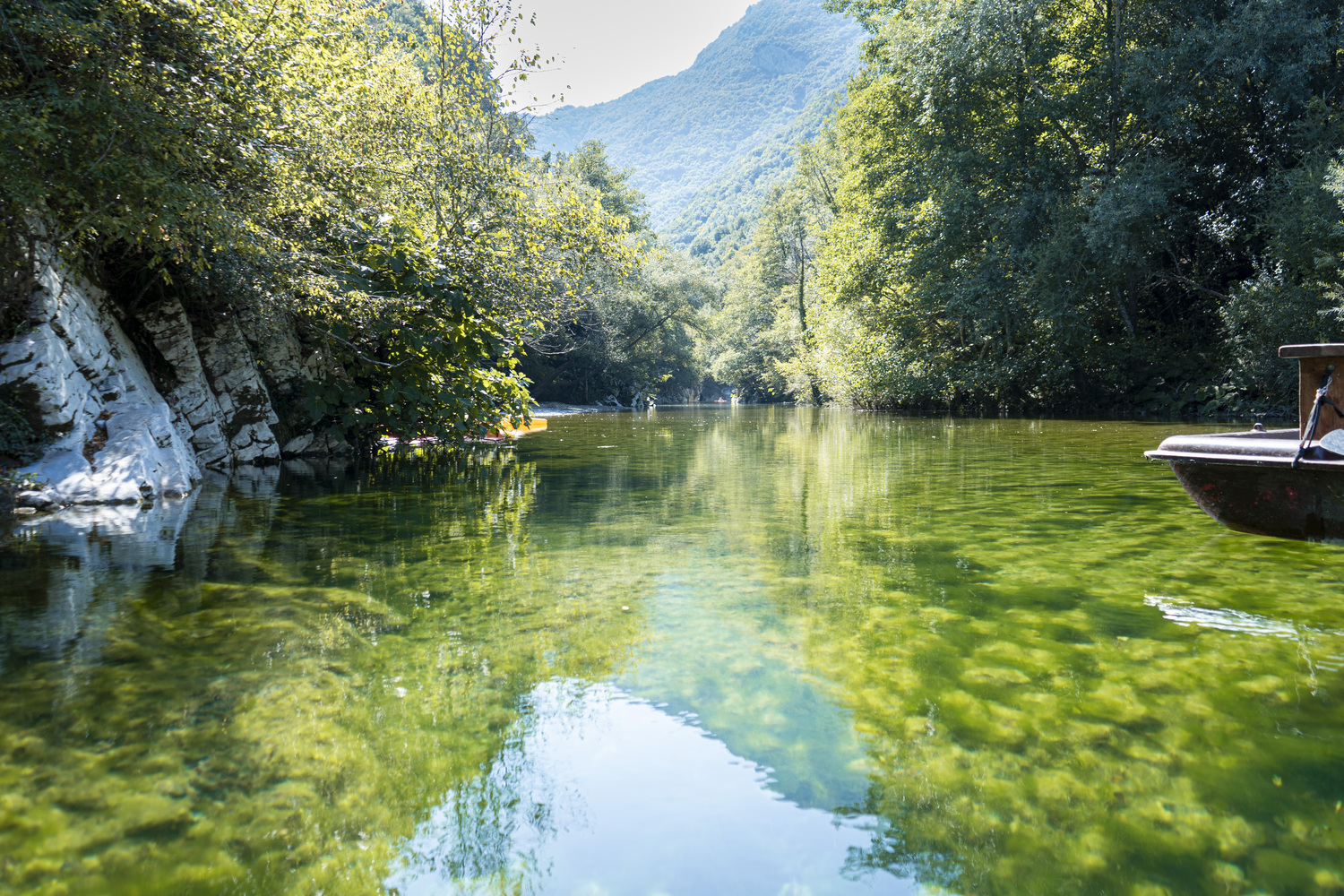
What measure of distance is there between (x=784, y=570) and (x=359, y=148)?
825 cm

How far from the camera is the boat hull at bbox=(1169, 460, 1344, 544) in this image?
A: 15.5 feet

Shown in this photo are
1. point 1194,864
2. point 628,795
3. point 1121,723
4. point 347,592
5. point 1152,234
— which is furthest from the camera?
point 1152,234

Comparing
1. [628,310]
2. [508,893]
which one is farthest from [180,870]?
[628,310]

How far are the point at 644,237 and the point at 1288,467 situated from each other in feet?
68.8

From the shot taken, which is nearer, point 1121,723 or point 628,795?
point 628,795

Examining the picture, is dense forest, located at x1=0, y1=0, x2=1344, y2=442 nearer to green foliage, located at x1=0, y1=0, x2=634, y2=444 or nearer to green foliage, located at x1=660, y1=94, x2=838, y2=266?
green foliage, located at x1=0, y1=0, x2=634, y2=444

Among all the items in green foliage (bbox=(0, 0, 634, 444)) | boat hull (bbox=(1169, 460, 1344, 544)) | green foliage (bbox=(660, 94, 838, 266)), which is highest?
green foliage (bbox=(660, 94, 838, 266))

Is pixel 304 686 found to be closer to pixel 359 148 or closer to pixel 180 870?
pixel 180 870

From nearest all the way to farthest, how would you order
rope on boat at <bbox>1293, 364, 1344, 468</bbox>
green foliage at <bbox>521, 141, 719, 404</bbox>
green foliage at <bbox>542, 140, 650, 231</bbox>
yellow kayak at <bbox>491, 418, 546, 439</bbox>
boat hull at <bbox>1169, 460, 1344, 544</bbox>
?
rope on boat at <bbox>1293, 364, 1344, 468</bbox>, boat hull at <bbox>1169, 460, 1344, 544</bbox>, yellow kayak at <bbox>491, 418, 546, 439</bbox>, green foliage at <bbox>521, 141, 719, 404</bbox>, green foliage at <bbox>542, 140, 650, 231</bbox>

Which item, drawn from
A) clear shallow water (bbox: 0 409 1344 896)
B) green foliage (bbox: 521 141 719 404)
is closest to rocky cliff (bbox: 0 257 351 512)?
clear shallow water (bbox: 0 409 1344 896)

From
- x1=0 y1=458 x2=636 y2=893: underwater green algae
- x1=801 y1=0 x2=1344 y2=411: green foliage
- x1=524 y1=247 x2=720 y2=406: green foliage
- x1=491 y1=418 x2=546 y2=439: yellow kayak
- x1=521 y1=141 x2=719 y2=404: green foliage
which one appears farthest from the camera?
x1=524 y1=247 x2=720 y2=406: green foliage

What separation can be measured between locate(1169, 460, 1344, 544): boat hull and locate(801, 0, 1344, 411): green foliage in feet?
47.2

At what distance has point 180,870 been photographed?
182 centimetres

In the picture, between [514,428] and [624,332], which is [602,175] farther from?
[514,428]
